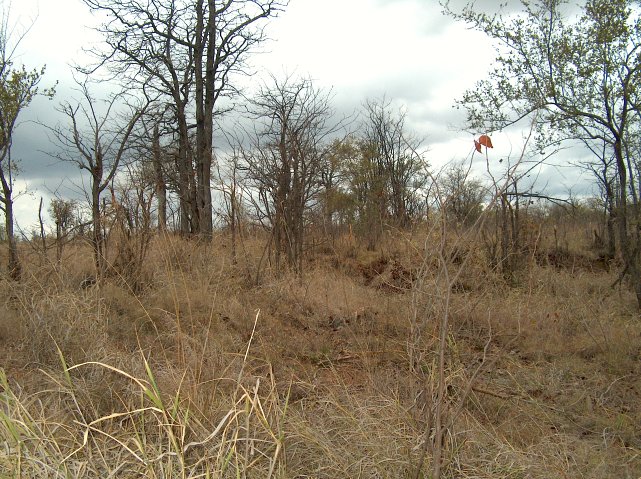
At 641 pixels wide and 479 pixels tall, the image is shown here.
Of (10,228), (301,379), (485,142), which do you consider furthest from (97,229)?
(485,142)

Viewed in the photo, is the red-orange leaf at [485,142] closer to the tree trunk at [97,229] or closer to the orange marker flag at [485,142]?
the orange marker flag at [485,142]

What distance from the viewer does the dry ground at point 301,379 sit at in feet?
8.67

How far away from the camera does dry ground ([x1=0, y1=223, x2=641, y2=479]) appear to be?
2643 millimetres

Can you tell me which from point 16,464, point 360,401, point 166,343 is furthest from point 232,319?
point 16,464

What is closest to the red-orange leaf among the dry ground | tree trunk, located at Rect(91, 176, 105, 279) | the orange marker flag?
the orange marker flag

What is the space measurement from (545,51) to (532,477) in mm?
8918

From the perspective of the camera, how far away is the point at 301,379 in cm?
469

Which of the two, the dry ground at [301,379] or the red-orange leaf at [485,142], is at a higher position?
the red-orange leaf at [485,142]

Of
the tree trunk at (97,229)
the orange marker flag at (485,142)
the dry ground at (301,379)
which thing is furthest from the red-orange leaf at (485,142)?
the tree trunk at (97,229)

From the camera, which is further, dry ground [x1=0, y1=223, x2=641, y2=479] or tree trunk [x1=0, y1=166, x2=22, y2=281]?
tree trunk [x1=0, y1=166, x2=22, y2=281]

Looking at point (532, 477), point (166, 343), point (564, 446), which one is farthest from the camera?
point (166, 343)

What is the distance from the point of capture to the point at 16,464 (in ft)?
8.10

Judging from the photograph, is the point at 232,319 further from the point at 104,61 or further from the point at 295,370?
the point at 104,61

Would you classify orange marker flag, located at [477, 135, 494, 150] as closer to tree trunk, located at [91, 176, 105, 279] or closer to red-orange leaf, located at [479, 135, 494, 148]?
red-orange leaf, located at [479, 135, 494, 148]
